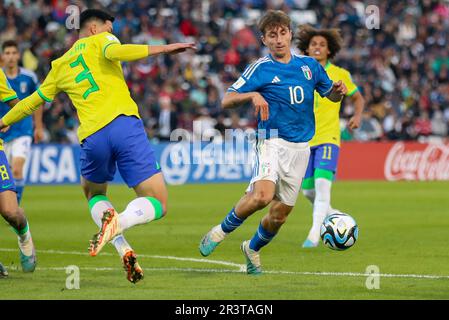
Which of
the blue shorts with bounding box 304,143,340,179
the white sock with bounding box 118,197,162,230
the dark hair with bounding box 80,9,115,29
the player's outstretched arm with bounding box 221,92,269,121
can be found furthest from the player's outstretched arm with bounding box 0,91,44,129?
the blue shorts with bounding box 304,143,340,179

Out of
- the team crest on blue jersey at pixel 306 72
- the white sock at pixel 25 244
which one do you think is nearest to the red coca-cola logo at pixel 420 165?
the team crest on blue jersey at pixel 306 72

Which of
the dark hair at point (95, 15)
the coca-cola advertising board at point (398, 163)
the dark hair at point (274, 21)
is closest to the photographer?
the dark hair at point (95, 15)

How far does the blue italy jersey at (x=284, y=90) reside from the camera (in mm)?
9398

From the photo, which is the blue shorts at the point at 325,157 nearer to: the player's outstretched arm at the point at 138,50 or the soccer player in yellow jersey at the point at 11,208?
the soccer player in yellow jersey at the point at 11,208

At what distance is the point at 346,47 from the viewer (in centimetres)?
3081

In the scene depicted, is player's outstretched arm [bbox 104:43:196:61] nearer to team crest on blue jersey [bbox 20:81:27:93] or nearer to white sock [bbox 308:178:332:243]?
white sock [bbox 308:178:332:243]

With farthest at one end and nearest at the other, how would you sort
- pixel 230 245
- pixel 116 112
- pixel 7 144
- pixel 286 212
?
pixel 7 144 → pixel 230 245 → pixel 286 212 → pixel 116 112

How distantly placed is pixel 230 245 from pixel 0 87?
398 cm

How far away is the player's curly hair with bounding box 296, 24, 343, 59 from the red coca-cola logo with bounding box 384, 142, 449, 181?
1481cm

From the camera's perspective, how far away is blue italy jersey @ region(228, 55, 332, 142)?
370 inches

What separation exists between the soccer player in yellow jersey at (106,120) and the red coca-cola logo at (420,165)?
19.2 metres
